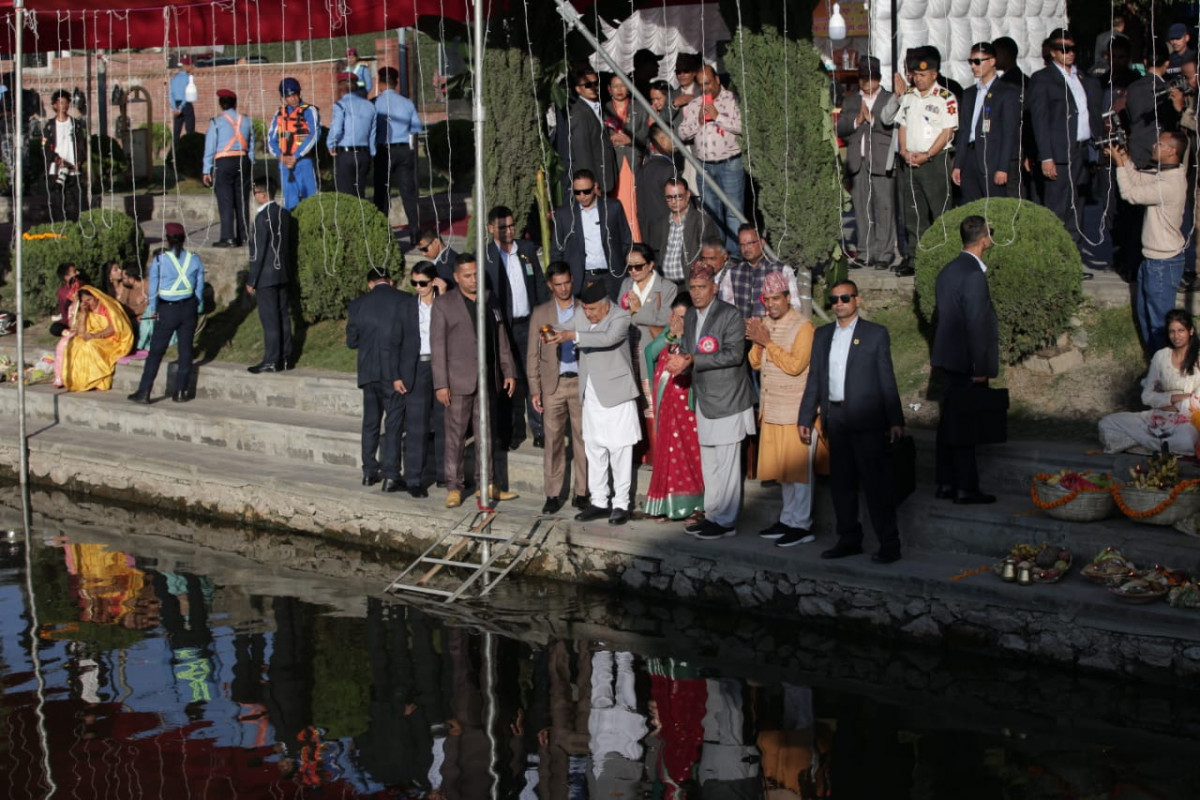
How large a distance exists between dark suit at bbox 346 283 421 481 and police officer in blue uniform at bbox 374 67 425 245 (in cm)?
381

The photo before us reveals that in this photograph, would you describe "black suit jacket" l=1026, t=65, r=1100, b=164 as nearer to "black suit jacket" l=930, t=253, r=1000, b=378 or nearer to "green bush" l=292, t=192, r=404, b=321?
"black suit jacket" l=930, t=253, r=1000, b=378

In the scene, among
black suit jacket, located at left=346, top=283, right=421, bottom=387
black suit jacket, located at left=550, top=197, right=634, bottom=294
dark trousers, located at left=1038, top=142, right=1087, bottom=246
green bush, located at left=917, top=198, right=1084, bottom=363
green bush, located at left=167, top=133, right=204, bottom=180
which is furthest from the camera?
green bush, located at left=167, top=133, right=204, bottom=180

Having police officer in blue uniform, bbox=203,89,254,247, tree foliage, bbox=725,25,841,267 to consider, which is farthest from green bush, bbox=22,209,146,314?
tree foliage, bbox=725,25,841,267

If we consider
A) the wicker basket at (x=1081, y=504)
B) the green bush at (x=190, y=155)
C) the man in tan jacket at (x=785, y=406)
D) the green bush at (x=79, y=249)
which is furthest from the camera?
the green bush at (x=190, y=155)

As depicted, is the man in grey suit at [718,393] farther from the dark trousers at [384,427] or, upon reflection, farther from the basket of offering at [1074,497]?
the dark trousers at [384,427]

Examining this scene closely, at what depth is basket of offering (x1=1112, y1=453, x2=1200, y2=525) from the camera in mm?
8797

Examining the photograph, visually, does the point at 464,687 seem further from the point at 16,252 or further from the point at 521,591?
the point at 16,252

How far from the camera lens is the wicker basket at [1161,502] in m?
8.80

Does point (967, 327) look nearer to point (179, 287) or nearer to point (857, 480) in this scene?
point (857, 480)

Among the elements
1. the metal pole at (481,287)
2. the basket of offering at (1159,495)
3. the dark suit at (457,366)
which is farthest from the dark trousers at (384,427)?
the basket of offering at (1159,495)

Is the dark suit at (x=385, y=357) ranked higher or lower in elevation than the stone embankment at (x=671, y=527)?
higher

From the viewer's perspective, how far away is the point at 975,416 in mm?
9508

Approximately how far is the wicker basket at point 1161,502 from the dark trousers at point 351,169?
8.78 metres

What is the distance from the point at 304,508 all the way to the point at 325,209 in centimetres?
406
